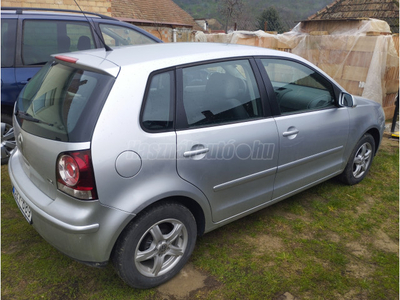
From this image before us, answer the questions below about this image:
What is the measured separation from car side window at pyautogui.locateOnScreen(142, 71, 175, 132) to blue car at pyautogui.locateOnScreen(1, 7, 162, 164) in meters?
1.65

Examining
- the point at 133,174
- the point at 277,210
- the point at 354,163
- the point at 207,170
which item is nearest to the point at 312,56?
the point at 354,163

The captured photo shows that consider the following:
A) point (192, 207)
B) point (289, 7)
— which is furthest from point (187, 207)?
point (289, 7)

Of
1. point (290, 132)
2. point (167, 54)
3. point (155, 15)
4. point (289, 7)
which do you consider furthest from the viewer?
point (289, 7)

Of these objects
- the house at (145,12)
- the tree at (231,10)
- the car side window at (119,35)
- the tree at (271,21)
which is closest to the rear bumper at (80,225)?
the car side window at (119,35)

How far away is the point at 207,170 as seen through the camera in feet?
7.73

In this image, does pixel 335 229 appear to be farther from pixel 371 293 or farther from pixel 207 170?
pixel 207 170

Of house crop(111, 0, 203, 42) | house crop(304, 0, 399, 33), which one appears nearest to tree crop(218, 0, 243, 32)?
house crop(111, 0, 203, 42)

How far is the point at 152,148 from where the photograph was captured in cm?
208

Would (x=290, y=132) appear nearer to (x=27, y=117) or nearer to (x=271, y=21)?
(x=27, y=117)

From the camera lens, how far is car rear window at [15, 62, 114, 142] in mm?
1947

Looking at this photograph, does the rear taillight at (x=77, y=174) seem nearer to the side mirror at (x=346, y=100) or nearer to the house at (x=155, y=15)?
the side mirror at (x=346, y=100)

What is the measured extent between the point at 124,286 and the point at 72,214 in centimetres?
75

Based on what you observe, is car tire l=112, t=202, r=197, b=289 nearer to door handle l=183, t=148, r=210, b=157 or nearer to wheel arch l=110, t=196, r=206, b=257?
wheel arch l=110, t=196, r=206, b=257

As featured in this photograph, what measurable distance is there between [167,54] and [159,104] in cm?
42
